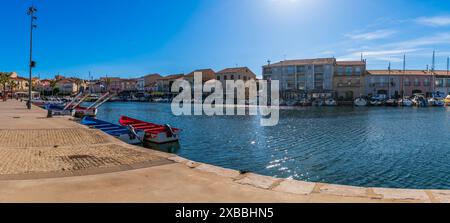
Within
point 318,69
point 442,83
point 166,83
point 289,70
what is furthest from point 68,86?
point 442,83

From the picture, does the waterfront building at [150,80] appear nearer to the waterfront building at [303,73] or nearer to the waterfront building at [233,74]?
the waterfront building at [233,74]

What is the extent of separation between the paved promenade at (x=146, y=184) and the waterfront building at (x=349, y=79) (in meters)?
99.4

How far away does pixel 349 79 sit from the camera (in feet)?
340

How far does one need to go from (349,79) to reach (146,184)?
104 metres

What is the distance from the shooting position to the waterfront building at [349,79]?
103 meters

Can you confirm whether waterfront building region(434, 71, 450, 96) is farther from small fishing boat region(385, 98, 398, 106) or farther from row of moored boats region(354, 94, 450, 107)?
small fishing boat region(385, 98, 398, 106)

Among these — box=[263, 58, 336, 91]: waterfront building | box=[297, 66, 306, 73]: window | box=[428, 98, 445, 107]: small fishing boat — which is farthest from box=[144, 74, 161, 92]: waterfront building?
box=[428, 98, 445, 107]: small fishing boat

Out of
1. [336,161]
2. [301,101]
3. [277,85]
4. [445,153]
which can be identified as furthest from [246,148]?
[277,85]

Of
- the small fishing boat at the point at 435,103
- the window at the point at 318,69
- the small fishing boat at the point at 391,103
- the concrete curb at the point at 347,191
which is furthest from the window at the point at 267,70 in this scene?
the concrete curb at the point at 347,191

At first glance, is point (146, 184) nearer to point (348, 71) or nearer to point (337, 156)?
point (337, 156)

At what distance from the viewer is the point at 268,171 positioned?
1559 cm

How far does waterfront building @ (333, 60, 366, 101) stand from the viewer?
103 meters
